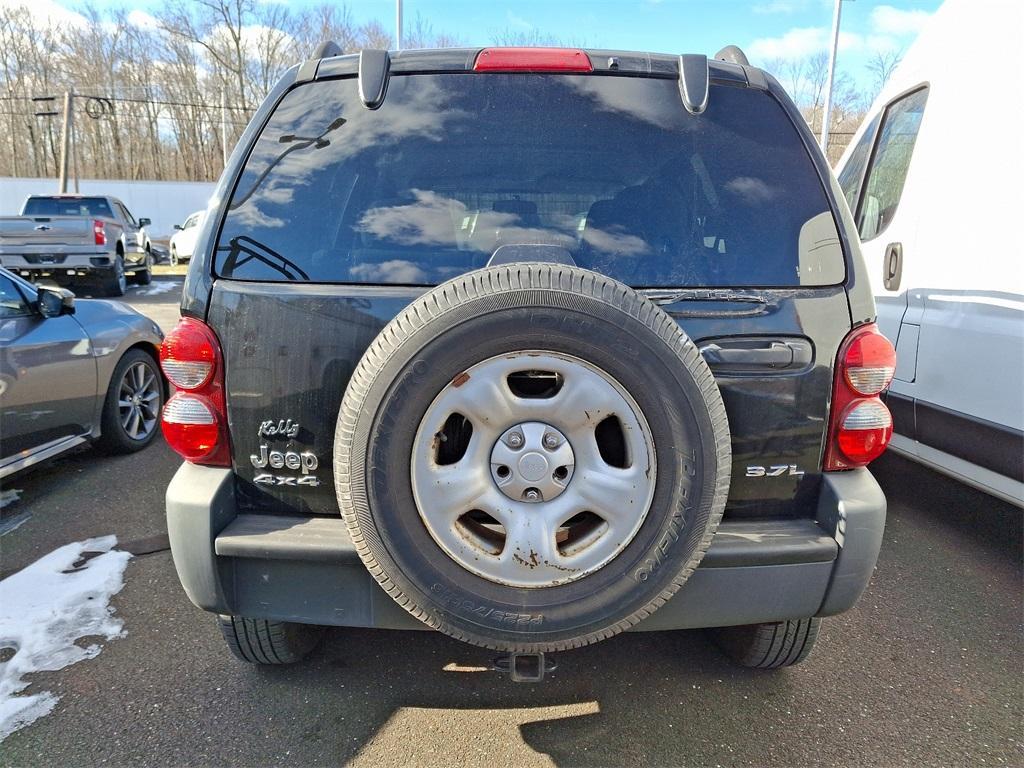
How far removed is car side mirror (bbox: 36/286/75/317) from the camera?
4.04 metres

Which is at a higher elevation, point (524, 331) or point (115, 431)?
point (524, 331)

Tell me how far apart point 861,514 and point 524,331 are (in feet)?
3.61

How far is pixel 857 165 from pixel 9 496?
565 centimetres

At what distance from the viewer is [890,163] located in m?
3.91

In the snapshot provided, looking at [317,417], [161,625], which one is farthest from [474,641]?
[161,625]

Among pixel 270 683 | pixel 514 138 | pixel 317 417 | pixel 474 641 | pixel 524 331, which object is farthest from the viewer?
pixel 270 683

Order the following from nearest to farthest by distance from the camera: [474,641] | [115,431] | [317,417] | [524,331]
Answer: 1. [524,331]
2. [474,641]
3. [317,417]
4. [115,431]

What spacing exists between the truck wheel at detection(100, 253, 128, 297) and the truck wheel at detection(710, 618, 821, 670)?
43.9 feet

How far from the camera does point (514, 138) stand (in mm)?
1982

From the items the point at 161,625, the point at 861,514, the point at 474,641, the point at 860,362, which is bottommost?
the point at 161,625

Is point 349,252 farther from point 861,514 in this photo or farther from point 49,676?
point 49,676

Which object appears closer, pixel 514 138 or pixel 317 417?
pixel 317 417

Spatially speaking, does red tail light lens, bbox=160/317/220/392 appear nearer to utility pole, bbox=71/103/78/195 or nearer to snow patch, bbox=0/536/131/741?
snow patch, bbox=0/536/131/741

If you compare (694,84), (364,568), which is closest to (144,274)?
(364,568)
